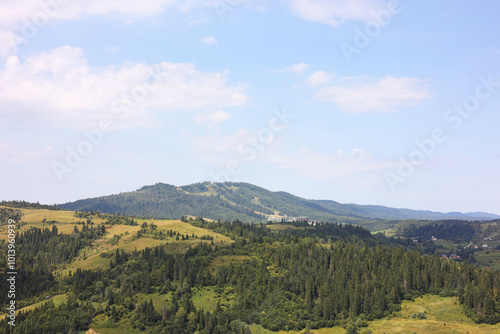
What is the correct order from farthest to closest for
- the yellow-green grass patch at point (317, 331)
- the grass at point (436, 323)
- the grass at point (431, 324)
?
1. the yellow-green grass patch at point (317, 331)
2. the grass at point (431, 324)
3. the grass at point (436, 323)

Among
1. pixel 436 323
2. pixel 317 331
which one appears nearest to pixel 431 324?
pixel 436 323

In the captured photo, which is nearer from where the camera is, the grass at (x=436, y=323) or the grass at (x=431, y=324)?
the grass at (x=436, y=323)

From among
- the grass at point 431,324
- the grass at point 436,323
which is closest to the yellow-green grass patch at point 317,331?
the grass at point 431,324

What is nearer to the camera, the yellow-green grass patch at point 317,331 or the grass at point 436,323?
the grass at point 436,323

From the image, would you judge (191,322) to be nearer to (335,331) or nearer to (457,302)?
(335,331)

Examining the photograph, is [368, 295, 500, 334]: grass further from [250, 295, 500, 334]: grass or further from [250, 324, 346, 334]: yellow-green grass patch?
[250, 324, 346, 334]: yellow-green grass patch

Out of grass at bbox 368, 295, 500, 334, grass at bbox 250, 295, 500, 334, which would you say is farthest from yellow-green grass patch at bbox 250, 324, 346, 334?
grass at bbox 368, 295, 500, 334

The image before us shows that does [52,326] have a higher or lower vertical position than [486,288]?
lower

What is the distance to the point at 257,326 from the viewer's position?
198625mm

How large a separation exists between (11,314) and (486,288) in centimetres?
23658

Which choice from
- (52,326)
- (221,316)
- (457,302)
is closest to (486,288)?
(457,302)

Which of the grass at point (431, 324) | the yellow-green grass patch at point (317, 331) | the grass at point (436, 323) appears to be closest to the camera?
the grass at point (436, 323)

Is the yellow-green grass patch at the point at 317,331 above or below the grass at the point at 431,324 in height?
below

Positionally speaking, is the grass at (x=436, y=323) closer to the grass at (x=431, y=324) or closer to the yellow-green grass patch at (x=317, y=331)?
the grass at (x=431, y=324)
